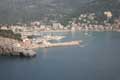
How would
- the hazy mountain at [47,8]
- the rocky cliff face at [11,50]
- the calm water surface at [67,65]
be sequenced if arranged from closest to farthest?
the calm water surface at [67,65], the rocky cliff face at [11,50], the hazy mountain at [47,8]

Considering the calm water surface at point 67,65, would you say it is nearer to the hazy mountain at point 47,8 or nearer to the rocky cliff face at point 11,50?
the rocky cliff face at point 11,50

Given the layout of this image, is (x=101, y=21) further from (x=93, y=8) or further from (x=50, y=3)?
(x=50, y=3)

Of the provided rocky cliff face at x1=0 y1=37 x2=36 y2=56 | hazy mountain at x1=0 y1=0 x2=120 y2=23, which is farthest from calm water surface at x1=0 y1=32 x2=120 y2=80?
hazy mountain at x1=0 y1=0 x2=120 y2=23

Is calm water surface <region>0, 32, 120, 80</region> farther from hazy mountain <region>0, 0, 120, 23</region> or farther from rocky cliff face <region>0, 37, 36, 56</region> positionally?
hazy mountain <region>0, 0, 120, 23</region>

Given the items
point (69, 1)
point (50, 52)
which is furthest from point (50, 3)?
point (50, 52)

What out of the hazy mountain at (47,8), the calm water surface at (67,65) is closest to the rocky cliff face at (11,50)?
the calm water surface at (67,65)
